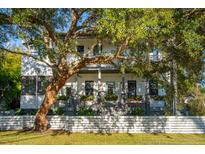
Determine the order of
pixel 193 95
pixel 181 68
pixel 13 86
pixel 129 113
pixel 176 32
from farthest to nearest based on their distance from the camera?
pixel 13 86
pixel 129 113
pixel 193 95
pixel 181 68
pixel 176 32

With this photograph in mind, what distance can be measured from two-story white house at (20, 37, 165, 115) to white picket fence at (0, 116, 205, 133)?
28.3 ft

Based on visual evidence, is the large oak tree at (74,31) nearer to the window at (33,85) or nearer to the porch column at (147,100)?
the porch column at (147,100)

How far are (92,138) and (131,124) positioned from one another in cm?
319

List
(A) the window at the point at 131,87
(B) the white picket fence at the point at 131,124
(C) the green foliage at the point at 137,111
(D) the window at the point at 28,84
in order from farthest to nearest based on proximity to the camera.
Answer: (A) the window at the point at 131,87
(D) the window at the point at 28,84
(C) the green foliage at the point at 137,111
(B) the white picket fence at the point at 131,124

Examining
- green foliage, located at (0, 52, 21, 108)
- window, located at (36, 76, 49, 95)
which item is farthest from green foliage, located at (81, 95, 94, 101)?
green foliage, located at (0, 52, 21, 108)

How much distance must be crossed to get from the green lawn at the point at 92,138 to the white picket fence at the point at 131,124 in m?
0.86

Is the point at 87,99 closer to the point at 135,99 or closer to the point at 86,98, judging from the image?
the point at 86,98

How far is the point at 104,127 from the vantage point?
19.2 metres

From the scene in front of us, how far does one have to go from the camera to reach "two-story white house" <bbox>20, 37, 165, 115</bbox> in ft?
93.2

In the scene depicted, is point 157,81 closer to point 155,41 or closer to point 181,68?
point 181,68

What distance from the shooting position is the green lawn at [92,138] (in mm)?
15170

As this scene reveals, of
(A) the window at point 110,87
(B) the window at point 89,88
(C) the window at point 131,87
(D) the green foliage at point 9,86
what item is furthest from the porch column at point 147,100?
(D) the green foliage at point 9,86

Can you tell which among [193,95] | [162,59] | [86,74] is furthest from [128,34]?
[86,74]

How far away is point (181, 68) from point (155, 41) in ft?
12.0
